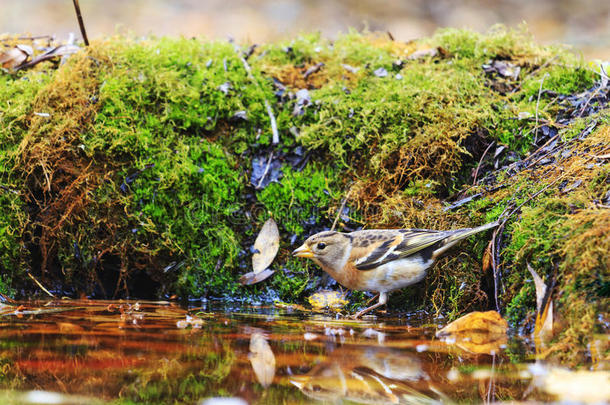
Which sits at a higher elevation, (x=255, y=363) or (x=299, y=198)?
(x=299, y=198)

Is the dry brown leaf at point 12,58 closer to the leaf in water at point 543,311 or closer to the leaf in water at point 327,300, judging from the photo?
the leaf in water at point 327,300

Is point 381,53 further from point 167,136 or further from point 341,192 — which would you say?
point 167,136

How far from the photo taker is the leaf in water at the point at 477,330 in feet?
11.5

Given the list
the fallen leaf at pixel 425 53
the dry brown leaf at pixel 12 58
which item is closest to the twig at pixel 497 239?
the fallen leaf at pixel 425 53

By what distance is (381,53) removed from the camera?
6.95 meters

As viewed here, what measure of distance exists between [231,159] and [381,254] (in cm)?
207

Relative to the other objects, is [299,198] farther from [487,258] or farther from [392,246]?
[487,258]

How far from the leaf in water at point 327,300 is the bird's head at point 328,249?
48 cm

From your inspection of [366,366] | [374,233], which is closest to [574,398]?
[366,366]

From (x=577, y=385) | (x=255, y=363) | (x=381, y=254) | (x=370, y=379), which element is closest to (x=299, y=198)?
(x=381, y=254)

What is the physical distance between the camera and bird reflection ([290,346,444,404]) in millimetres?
2428

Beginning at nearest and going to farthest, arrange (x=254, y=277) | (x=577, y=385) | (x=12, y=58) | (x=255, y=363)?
(x=577, y=385)
(x=255, y=363)
(x=254, y=277)
(x=12, y=58)

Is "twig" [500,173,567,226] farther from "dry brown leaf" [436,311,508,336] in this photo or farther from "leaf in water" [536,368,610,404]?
"leaf in water" [536,368,610,404]

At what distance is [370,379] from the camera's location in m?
2.71
